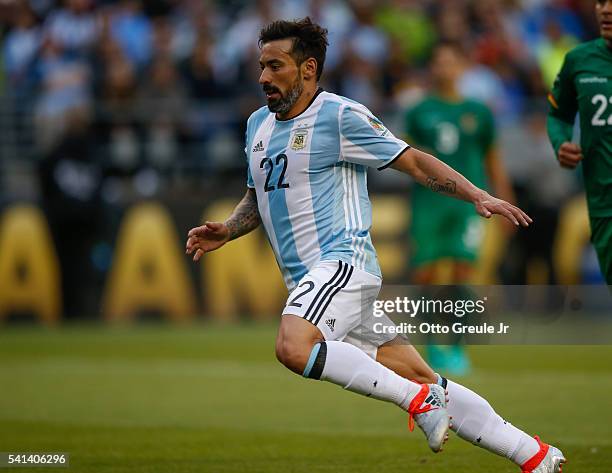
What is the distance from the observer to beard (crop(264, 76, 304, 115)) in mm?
7137

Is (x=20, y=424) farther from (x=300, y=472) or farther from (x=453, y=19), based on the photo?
(x=453, y=19)

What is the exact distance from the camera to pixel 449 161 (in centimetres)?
1310

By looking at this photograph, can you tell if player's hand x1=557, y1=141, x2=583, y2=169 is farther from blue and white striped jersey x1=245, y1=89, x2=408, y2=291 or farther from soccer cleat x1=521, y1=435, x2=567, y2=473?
soccer cleat x1=521, y1=435, x2=567, y2=473

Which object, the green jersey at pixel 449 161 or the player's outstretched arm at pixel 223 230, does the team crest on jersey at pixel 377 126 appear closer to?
the player's outstretched arm at pixel 223 230

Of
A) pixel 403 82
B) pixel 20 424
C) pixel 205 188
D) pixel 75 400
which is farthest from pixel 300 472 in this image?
pixel 403 82

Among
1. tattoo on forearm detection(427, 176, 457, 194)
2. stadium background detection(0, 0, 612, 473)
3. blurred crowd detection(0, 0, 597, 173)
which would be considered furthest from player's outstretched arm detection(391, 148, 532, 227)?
blurred crowd detection(0, 0, 597, 173)

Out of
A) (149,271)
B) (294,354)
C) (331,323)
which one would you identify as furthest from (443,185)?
(149,271)

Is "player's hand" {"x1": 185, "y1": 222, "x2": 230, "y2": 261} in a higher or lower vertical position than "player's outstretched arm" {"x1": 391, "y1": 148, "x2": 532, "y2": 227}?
lower

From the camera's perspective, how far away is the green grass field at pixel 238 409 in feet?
26.9

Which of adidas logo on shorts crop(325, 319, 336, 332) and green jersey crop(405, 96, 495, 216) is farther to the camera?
green jersey crop(405, 96, 495, 216)

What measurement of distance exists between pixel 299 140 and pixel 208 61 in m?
13.4

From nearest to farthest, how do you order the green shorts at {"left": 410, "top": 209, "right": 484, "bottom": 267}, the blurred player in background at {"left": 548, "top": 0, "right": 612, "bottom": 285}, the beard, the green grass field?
the beard < the green grass field < the blurred player in background at {"left": 548, "top": 0, "right": 612, "bottom": 285} < the green shorts at {"left": 410, "top": 209, "right": 484, "bottom": 267}

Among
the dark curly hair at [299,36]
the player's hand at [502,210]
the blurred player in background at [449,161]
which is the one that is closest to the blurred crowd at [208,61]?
the blurred player in background at [449,161]

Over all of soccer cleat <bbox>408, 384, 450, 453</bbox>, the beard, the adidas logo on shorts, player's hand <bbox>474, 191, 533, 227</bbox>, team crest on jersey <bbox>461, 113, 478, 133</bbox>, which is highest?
the beard
